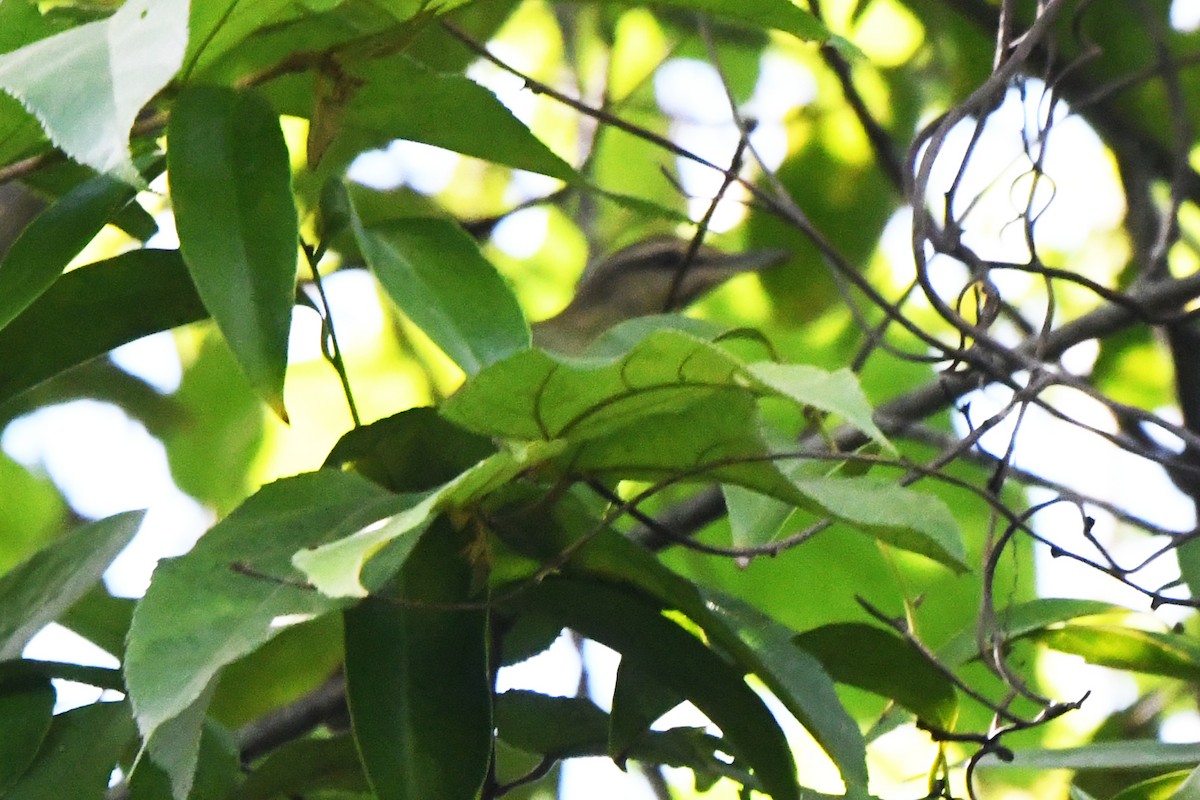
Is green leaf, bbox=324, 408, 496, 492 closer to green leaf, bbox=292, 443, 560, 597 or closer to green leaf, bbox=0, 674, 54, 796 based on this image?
green leaf, bbox=292, 443, 560, 597

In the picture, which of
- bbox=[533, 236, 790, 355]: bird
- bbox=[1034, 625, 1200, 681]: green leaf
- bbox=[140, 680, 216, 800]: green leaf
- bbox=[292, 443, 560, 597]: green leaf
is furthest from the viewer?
bbox=[533, 236, 790, 355]: bird

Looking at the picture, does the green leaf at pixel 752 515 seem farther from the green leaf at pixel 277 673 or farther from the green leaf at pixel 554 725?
the green leaf at pixel 277 673

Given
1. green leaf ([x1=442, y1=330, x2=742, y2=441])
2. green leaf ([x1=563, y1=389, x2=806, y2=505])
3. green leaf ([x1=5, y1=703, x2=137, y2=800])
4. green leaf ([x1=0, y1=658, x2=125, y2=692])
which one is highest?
green leaf ([x1=563, y1=389, x2=806, y2=505])

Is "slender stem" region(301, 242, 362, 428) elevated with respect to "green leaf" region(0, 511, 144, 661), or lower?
elevated

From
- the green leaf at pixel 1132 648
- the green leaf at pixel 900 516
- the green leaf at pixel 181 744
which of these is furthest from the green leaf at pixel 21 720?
the green leaf at pixel 1132 648

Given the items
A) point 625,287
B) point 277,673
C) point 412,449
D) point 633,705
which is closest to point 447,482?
point 412,449

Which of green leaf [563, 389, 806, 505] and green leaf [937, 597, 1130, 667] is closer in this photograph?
green leaf [563, 389, 806, 505]

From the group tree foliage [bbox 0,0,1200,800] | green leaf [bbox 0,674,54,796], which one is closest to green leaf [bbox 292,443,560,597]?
tree foliage [bbox 0,0,1200,800]

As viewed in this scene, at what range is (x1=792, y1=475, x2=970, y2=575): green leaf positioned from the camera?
1.41 ft

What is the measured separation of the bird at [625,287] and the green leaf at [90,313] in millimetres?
701

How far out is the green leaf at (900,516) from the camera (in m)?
0.43

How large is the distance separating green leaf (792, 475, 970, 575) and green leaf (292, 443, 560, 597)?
0.09m

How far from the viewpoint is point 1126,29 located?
3.46 feet

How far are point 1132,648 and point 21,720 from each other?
498 mm
